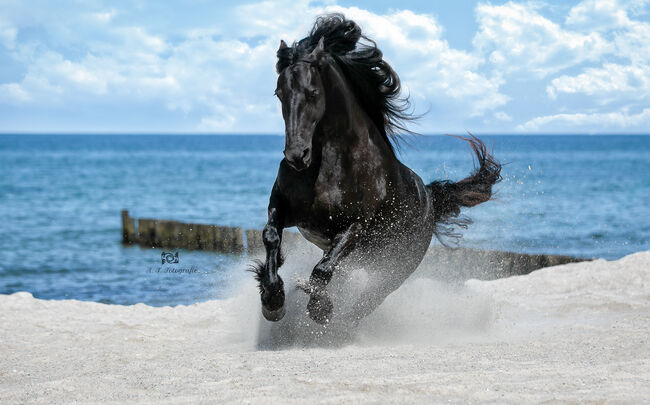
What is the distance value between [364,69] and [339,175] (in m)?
1.16

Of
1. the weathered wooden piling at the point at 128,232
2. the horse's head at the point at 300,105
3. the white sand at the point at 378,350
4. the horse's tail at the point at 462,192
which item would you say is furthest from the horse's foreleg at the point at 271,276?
the weathered wooden piling at the point at 128,232

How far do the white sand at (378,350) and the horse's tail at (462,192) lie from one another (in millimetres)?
858

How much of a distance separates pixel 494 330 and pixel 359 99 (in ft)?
8.96

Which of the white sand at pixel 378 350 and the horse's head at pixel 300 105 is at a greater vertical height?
the horse's head at pixel 300 105

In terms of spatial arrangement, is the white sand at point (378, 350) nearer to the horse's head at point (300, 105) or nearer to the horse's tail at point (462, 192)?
the horse's tail at point (462, 192)

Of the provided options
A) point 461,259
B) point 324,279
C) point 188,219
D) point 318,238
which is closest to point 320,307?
point 324,279

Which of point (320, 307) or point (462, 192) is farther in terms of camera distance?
point (462, 192)

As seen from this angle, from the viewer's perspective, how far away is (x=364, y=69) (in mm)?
5734

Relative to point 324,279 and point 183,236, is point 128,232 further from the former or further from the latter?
point 324,279

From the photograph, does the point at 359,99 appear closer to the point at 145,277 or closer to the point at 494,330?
the point at 494,330

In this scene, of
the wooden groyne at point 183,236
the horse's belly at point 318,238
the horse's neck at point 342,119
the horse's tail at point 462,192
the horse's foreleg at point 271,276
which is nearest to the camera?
the horse's foreleg at point 271,276

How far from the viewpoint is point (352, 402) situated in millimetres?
3490

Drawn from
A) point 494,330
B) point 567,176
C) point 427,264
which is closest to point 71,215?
point 427,264

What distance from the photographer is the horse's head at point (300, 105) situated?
452 centimetres
